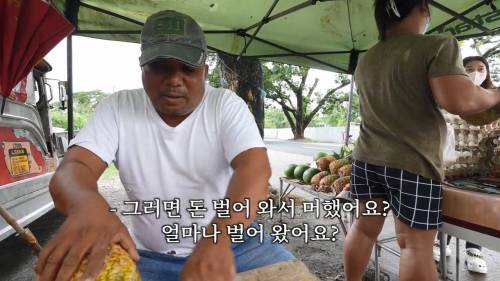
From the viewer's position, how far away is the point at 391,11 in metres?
1.89

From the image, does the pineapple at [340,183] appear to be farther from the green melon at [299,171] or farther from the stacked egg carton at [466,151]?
the stacked egg carton at [466,151]

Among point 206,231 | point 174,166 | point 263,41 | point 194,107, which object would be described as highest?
point 263,41

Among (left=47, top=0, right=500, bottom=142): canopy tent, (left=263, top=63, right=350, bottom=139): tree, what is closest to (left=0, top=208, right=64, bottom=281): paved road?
(left=47, top=0, right=500, bottom=142): canopy tent

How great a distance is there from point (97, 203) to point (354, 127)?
1870 cm

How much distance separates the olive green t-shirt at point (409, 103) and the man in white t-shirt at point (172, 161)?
2.75 feet

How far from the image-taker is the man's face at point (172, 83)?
1252 millimetres

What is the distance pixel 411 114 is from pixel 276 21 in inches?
105

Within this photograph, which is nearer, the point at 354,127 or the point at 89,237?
the point at 89,237

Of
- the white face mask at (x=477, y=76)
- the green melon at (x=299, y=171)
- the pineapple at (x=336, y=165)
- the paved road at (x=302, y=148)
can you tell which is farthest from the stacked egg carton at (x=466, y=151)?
the paved road at (x=302, y=148)

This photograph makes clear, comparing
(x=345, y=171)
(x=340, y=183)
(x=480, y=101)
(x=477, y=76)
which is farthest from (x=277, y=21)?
(x=480, y=101)

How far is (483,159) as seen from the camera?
5.91ft

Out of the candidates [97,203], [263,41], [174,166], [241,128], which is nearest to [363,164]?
[241,128]

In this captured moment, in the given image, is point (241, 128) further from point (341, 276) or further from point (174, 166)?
point (341, 276)

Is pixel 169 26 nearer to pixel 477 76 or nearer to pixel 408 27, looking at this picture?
pixel 408 27
